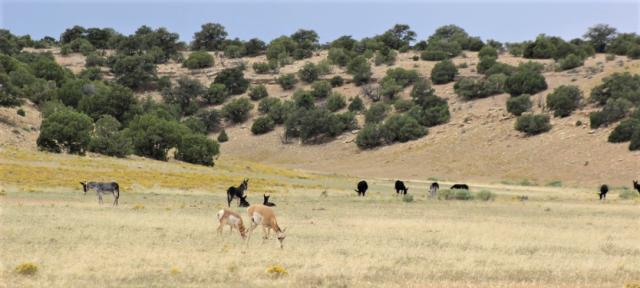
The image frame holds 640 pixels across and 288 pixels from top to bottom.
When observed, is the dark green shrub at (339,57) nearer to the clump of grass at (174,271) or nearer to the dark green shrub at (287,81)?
the dark green shrub at (287,81)

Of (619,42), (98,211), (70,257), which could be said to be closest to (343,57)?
(619,42)

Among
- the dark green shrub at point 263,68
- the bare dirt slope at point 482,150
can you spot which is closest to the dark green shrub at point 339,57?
the dark green shrub at point 263,68

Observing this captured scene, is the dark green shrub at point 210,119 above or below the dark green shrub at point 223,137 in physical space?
above

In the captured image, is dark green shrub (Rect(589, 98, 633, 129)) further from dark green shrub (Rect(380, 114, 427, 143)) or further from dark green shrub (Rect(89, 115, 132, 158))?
dark green shrub (Rect(89, 115, 132, 158))

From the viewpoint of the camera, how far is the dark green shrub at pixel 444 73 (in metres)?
122

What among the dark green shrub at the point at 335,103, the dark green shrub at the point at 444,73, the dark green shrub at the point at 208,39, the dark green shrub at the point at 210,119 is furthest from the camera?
the dark green shrub at the point at 208,39

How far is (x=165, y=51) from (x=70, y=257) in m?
149

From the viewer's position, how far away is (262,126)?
114938 millimetres

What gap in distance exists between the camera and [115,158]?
226 feet

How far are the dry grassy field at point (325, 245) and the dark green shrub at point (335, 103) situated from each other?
81.4m

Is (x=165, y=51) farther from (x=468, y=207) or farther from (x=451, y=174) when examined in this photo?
(x=468, y=207)

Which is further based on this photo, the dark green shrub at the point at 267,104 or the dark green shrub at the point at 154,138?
the dark green shrub at the point at 267,104

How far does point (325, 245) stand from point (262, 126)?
95571mm

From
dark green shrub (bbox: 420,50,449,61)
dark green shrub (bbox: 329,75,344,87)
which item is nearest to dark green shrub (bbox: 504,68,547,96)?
dark green shrub (bbox: 329,75,344,87)
